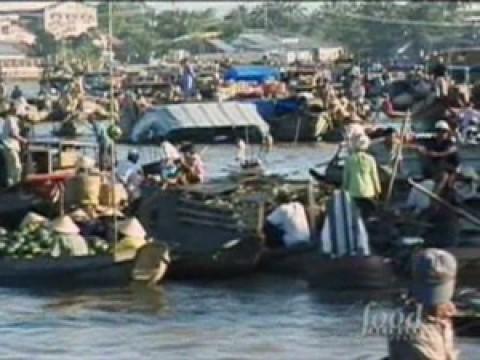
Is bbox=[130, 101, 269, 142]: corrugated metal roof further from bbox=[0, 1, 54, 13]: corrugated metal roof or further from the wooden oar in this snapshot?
bbox=[0, 1, 54, 13]: corrugated metal roof

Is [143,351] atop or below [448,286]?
below

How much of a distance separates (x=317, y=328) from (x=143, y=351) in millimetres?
2113

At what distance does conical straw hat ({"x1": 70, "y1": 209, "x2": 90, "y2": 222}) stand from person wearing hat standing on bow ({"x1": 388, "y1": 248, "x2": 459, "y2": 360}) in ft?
41.3

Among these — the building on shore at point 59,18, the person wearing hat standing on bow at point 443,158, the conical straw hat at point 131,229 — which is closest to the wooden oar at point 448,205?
the person wearing hat standing on bow at point 443,158

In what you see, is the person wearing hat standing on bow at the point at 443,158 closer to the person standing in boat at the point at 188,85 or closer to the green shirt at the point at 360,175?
the green shirt at the point at 360,175

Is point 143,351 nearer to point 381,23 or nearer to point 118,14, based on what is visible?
point 381,23

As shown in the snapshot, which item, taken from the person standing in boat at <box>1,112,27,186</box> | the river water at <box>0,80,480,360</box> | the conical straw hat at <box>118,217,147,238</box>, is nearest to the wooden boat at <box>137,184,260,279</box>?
the river water at <box>0,80,480,360</box>

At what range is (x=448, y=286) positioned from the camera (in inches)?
380

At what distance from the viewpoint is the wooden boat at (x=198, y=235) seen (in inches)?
838

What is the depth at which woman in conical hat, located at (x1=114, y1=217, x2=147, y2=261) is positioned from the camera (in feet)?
67.4

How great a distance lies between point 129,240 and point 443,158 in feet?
15.0

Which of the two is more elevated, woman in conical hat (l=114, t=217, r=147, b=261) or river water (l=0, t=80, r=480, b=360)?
woman in conical hat (l=114, t=217, r=147, b=261)

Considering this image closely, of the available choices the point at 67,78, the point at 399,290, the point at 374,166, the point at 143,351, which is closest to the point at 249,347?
the point at 143,351

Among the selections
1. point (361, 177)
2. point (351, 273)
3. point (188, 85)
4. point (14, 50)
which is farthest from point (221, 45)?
point (351, 273)
